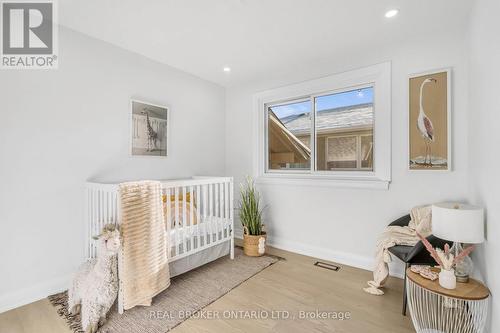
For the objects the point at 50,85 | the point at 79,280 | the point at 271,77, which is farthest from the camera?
the point at 271,77

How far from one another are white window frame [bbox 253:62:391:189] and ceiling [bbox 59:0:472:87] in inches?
12.6

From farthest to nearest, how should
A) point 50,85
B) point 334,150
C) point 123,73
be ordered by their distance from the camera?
1. point 334,150
2. point 123,73
3. point 50,85

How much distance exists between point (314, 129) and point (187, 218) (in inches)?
76.0

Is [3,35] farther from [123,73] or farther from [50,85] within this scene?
[123,73]

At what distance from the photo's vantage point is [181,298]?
2080 mm

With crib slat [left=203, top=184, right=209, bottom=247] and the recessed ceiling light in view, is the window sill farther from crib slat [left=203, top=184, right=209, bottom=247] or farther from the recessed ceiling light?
the recessed ceiling light

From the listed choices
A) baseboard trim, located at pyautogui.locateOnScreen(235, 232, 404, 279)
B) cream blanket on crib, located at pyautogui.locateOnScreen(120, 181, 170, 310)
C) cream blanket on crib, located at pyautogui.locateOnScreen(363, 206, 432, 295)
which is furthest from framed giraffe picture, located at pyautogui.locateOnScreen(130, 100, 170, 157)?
cream blanket on crib, located at pyautogui.locateOnScreen(363, 206, 432, 295)

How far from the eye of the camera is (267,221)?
11.4 ft

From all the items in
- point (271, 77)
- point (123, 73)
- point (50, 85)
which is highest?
point (271, 77)

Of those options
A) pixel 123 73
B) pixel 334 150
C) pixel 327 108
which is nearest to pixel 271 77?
pixel 327 108

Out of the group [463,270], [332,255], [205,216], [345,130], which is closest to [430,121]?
[345,130]

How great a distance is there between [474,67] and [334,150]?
1.46m

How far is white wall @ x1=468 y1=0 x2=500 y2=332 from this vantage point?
4.28 ft

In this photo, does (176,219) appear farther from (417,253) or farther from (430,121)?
(430,121)
